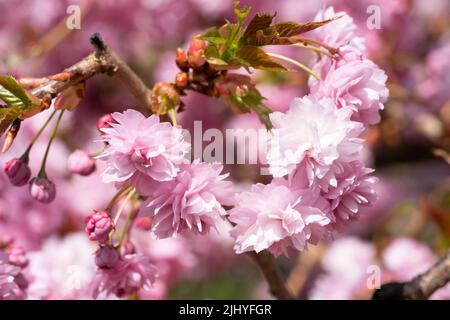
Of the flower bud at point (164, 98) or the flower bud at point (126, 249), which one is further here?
the flower bud at point (126, 249)

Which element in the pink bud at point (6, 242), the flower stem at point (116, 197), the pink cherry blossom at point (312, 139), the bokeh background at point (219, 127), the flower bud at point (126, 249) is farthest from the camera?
the bokeh background at point (219, 127)

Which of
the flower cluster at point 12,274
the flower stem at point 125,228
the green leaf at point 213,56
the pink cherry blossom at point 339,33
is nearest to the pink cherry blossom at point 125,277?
the flower stem at point 125,228

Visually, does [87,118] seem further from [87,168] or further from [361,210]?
[361,210]

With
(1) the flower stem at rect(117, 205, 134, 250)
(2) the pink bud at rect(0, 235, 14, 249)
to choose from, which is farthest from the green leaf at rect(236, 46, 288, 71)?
(2) the pink bud at rect(0, 235, 14, 249)

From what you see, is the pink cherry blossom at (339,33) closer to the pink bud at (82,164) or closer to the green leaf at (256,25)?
the green leaf at (256,25)

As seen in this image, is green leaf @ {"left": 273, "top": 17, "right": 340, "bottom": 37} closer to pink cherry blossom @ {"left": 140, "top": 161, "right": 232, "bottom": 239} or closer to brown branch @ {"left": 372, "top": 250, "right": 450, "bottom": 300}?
pink cherry blossom @ {"left": 140, "top": 161, "right": 232, "bottom": 239}
